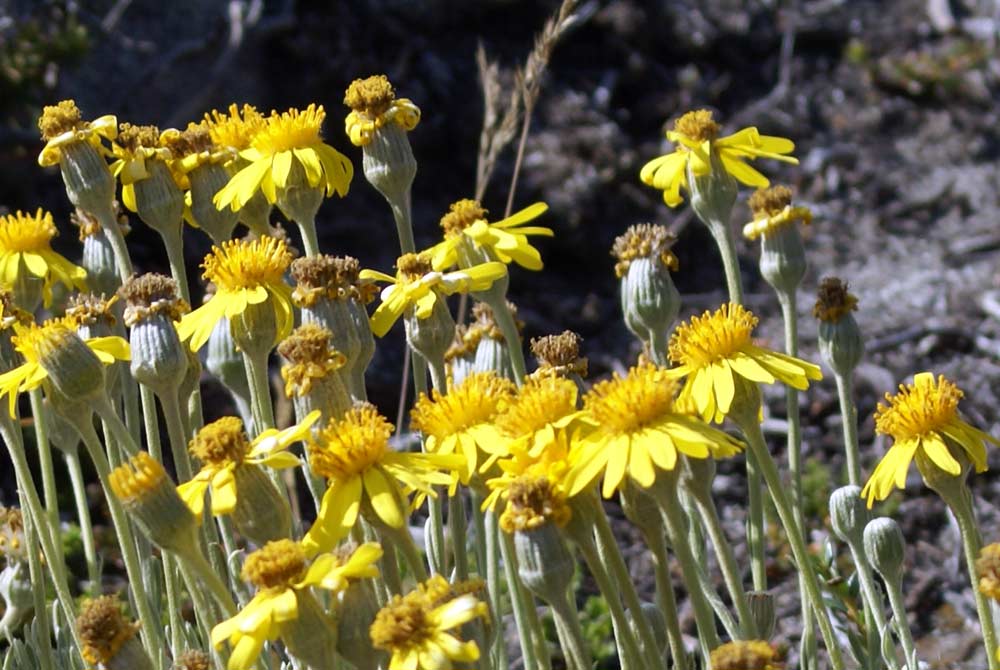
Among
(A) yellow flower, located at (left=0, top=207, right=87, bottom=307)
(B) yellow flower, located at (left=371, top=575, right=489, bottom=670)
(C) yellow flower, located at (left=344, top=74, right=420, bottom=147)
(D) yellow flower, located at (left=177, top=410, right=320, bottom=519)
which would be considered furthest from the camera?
(A) yellow flower, located at (left=0, top=207, right=87, bottom=307)

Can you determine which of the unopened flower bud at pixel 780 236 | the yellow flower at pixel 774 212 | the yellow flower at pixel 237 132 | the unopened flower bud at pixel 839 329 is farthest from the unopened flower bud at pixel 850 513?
the yellow flower at pixel 237 132

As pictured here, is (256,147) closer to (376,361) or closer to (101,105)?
(376,361)

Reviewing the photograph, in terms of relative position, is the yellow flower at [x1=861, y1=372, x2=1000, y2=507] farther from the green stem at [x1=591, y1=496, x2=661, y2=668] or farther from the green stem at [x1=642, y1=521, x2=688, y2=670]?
the green stem at [x1=591, y1=496, x2=661, y2=668]

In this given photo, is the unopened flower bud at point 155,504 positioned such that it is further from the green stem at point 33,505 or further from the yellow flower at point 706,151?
the yellow flower at point 706,151

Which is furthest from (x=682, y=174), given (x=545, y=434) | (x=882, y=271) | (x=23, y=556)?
(x=882, y=271)

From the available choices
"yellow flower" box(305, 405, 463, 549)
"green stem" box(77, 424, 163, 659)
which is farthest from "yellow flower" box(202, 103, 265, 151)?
"yellow flower" box(305, 405, 463, 549)

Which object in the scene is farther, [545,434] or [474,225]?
[474,225]
